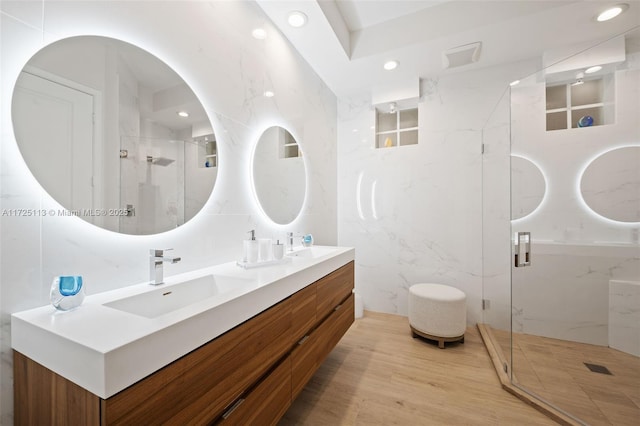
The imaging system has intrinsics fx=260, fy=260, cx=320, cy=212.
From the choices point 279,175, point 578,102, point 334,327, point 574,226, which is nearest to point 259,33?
point 279,175

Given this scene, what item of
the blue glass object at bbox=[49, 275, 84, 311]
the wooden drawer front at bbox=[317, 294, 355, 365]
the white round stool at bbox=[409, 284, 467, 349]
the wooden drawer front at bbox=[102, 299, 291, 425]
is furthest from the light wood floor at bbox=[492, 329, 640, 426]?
the blue glass object at bbox=[49, 275, 84, 311]

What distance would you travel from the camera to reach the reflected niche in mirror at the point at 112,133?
2.81 feet

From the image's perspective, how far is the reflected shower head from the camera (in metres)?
1.20

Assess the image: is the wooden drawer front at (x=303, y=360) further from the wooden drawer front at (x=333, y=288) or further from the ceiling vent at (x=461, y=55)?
the ceiling vent at (x=461, y=55)

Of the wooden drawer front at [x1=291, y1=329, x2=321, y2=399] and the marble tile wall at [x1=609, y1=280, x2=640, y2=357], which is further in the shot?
the marble tile wall at [x1=609, y1=280, x2=640, y2=357]

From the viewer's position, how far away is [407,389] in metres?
1.73

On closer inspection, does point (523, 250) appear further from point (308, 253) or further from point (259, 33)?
point (259, 33)

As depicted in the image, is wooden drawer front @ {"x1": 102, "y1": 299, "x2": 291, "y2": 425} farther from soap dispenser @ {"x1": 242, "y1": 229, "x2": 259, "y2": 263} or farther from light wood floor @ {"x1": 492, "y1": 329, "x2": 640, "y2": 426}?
light wood floor @ {"x1": 492, "y1": 329, "x2": 640, "y2": 426}

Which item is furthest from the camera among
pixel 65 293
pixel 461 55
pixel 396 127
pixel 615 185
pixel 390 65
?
pixel 396 127

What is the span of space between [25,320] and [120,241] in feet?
1.26

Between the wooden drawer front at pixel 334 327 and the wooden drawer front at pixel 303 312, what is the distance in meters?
0.17

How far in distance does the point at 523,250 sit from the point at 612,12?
1.83 meters

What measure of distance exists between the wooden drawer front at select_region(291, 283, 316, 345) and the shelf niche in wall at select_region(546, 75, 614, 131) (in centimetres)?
211

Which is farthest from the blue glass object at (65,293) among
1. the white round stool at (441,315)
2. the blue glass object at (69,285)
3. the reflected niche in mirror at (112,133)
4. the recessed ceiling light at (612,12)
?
the recessed ceiling light at (612,12)
